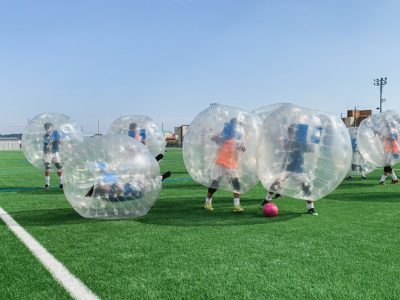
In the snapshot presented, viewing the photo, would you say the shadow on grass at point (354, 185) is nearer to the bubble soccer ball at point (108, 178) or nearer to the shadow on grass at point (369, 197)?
the shadow on grass at point (369, 197)

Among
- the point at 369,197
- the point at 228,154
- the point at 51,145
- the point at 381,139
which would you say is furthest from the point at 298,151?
the point at 51,145

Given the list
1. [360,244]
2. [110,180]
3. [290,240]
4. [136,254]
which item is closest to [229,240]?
[290,240]

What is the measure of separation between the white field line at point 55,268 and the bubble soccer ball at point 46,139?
5.23m

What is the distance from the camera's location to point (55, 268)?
4617mm

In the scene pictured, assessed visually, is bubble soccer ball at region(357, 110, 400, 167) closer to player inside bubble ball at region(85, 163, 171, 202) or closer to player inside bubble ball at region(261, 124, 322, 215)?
player inside bubble ball at region(261, 124, 322, 215)

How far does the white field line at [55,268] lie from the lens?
389 cm

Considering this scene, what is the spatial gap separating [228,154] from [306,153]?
1.48m

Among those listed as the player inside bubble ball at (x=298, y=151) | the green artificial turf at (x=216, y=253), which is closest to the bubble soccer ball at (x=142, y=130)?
the green artificial turf at (x=216, y=253)

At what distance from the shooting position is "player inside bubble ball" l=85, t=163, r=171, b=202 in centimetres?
668

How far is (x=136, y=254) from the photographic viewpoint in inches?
203

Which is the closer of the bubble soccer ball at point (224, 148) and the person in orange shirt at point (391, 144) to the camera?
the bubble soccer ball at point (224, 148)

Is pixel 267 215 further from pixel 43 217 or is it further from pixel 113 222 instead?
pixel 43 217

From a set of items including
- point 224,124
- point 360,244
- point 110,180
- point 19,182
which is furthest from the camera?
point 19,182

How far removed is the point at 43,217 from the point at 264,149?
4215 mm
